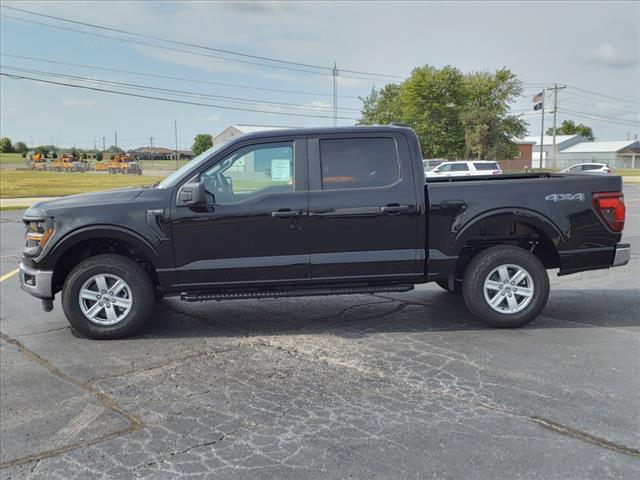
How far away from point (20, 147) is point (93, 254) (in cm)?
15221

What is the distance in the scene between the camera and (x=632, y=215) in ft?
54.5

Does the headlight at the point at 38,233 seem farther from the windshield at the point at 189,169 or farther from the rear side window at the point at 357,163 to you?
the rear side window at the point at 357,163

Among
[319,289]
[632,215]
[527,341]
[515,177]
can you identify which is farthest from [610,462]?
[632,215]

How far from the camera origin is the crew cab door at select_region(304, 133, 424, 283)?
5367mm

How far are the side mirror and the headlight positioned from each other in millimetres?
1252

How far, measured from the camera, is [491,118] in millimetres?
63406

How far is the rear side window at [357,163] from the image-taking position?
5469 millimetres

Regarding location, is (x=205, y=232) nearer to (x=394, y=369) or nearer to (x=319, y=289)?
(x=319, y=289)

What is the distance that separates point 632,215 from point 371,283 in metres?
14.0

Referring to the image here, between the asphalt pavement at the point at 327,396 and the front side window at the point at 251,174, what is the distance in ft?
4.47

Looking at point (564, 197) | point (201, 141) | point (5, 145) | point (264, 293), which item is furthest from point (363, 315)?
point (5, 145)

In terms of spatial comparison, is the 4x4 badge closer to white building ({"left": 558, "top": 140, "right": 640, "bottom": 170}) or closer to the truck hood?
the truck hood

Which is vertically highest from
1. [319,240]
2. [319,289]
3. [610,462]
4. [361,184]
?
[361,184]

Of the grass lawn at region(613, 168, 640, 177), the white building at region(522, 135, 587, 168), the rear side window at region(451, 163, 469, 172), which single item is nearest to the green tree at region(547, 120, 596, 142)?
the white building at region(522, 135, 587, 168)
